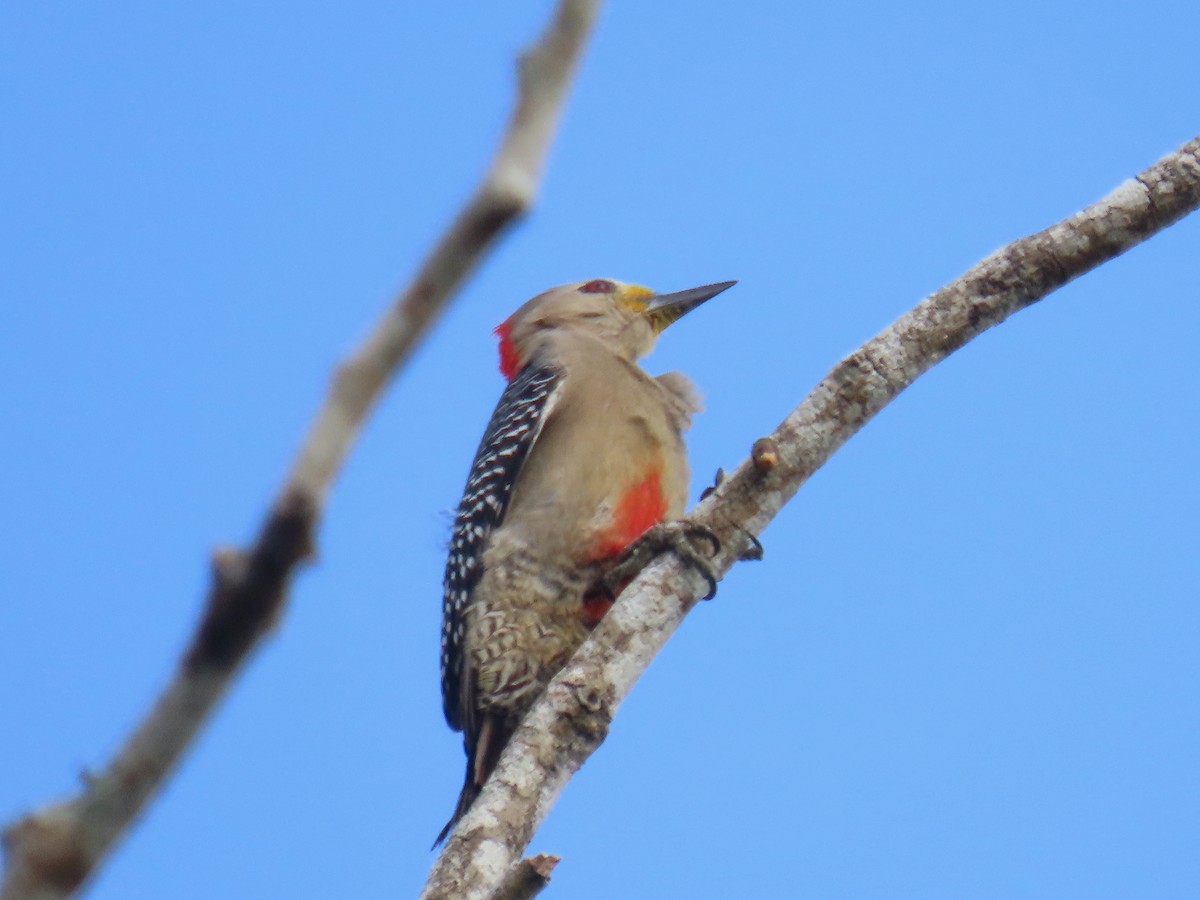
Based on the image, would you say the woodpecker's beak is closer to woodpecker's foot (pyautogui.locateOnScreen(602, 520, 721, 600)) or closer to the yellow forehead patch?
the yellow forehead patch

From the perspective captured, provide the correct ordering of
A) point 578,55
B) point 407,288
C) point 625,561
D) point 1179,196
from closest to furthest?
point 407,288, point 578,55, point 1179,196, point 625,561

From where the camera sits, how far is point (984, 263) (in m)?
4.79

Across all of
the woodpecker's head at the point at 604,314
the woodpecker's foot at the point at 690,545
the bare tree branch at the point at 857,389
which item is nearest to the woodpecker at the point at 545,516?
the woodpecker's head at the point at 604,314

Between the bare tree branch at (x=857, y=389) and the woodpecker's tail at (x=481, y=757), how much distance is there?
1.47 metres

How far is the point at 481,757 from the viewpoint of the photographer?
6.00 meters

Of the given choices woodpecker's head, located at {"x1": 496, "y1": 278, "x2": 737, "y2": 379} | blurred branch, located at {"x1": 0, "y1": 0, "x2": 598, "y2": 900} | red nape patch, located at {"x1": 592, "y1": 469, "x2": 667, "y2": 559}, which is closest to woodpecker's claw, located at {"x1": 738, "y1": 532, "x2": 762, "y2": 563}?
red nape patch, located at {"x1": 592, "y1": 469, "x2": 667, "y2": 559}

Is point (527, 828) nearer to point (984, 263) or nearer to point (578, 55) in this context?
→ point (984, 263)

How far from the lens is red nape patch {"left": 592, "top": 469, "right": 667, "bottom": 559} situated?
645 centimetres

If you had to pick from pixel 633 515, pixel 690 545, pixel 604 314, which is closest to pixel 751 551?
pixel 690 545

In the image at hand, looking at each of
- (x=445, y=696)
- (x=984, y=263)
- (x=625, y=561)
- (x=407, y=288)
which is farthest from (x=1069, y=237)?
(x=407, y=288)

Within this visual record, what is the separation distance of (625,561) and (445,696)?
1140 mm

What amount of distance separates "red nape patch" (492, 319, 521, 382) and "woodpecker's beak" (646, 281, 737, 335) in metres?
0.79

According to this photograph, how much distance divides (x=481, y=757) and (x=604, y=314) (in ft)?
9.75

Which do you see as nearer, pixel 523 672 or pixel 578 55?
pixel 578 55
